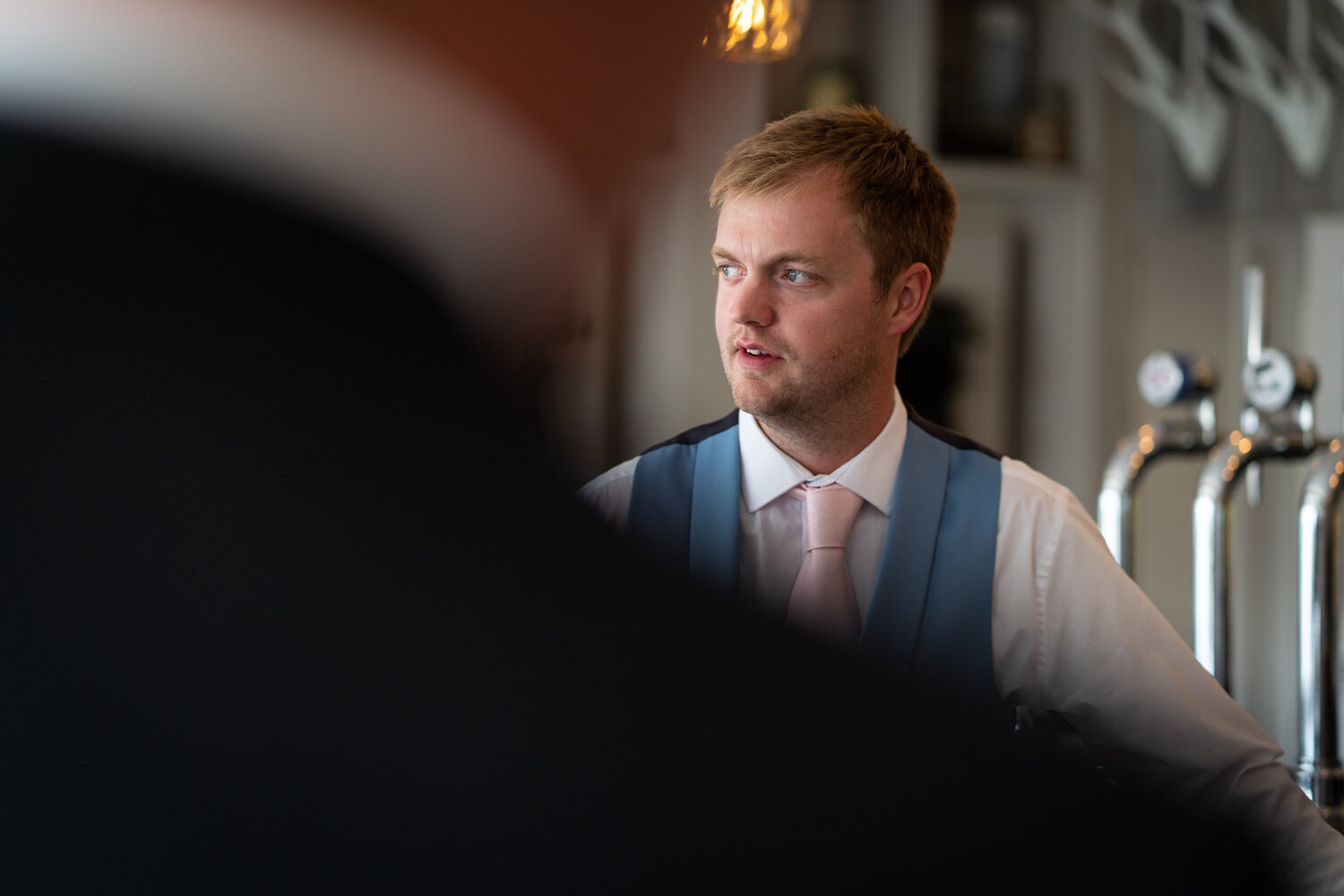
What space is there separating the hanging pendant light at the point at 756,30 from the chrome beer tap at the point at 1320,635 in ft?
2.48

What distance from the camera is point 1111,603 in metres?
0.51

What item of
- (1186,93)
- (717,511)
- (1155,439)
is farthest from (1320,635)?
(1186,93)

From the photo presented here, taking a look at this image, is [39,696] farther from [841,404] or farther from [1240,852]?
[841,404]

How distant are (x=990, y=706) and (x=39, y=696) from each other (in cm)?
15

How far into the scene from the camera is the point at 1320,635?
0.95 metres

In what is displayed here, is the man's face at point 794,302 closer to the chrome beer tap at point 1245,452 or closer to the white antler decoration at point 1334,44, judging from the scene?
the chrome beer tap at point 1245,452

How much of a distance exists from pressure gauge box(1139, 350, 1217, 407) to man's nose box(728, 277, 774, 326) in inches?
47.1

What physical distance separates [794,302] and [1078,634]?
19 centimetres

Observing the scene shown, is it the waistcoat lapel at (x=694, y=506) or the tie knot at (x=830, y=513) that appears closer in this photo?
the waistcoat lapel at (x=694, y=506)

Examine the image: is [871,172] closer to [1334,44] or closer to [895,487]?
[895,487]

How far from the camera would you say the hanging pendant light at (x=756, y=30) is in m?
0.21

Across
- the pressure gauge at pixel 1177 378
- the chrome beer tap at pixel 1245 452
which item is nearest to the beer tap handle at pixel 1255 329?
the chrome beer tap at pixel 1245 452

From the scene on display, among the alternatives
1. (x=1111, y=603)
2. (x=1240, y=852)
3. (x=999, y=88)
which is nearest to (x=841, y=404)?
(x=1111, y=603)

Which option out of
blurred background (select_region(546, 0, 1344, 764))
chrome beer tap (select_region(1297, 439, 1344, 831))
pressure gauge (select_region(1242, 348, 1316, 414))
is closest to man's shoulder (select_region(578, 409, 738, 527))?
chrome beer tap (select_region(1297, 439, 1344, 831))
